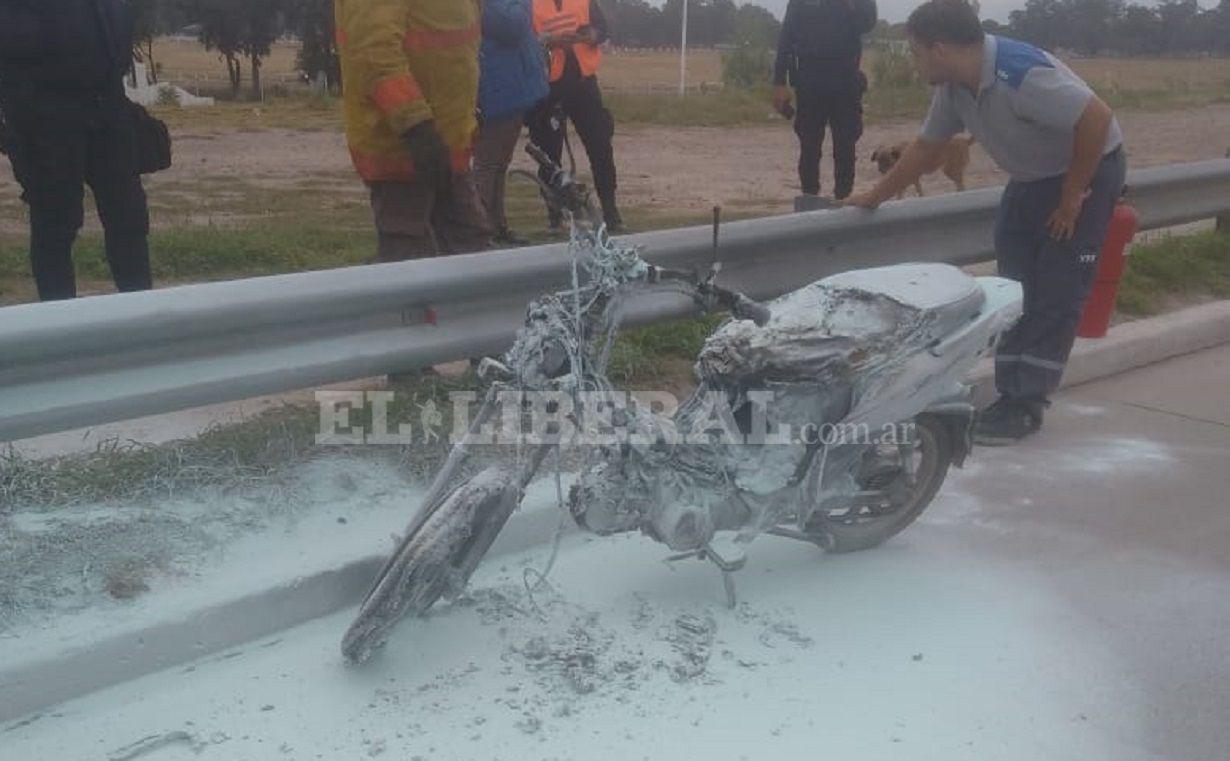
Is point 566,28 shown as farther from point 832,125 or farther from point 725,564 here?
point 725,564

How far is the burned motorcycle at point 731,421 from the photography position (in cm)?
351

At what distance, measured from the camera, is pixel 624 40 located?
44344 mm

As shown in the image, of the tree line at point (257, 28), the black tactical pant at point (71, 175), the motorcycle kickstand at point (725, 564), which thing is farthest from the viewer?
the tree line at point (257, 28)

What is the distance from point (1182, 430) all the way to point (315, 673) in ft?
12.5

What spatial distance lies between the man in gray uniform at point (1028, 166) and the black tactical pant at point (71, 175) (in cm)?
296

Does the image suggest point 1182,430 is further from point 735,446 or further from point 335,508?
point 335,508

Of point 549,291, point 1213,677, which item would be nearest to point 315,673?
point 549,291

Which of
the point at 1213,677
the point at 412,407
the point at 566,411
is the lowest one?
the point at 1213,677

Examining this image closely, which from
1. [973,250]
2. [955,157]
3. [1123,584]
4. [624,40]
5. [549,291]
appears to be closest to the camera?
[1123,584]

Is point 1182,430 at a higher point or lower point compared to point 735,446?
lower

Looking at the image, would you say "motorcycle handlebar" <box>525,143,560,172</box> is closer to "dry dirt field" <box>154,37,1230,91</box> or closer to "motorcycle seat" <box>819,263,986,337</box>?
"motorcycle seat" <box>819,263,986,337</box>

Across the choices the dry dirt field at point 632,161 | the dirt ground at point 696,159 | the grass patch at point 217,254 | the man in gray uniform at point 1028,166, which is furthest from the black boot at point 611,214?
the man in gray uniform at point 1028,166

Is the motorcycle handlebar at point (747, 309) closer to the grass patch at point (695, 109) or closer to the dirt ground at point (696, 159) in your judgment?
the dirt ground at point (696, 159)

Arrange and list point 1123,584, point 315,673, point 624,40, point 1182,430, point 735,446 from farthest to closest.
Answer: point 624,40, point 1182,430, point 1123,584, point 735,446, point 315,673
